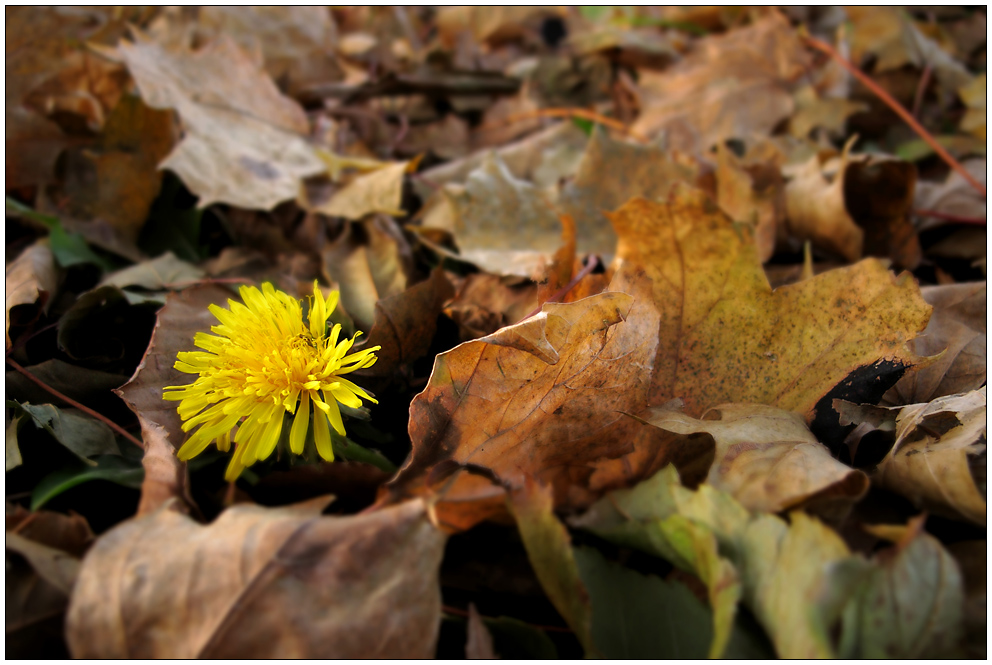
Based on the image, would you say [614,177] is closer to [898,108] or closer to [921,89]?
[898,108]

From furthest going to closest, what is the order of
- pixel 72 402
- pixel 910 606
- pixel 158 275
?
pixel 158 275
pixel 72 402
pixel 910 606

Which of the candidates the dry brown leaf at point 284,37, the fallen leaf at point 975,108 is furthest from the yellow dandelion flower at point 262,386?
the fallen leaf at point 975,108

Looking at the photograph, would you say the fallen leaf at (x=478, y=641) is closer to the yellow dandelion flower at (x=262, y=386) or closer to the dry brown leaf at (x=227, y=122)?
the yellow dandelion flower at (x=262, y=386)

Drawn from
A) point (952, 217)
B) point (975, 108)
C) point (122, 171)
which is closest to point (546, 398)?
point (952, 217)

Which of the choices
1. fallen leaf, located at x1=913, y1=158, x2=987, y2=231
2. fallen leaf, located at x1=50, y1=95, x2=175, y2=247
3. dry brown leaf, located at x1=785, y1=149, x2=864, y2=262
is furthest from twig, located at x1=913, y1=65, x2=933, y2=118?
fallen leaf, located at x1=50, y1=95, x2=175, y2=247

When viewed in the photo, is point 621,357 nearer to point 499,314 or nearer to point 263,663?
point 499,314

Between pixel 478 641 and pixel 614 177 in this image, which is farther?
pixel 614 177

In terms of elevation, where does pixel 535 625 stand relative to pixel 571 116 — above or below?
below
